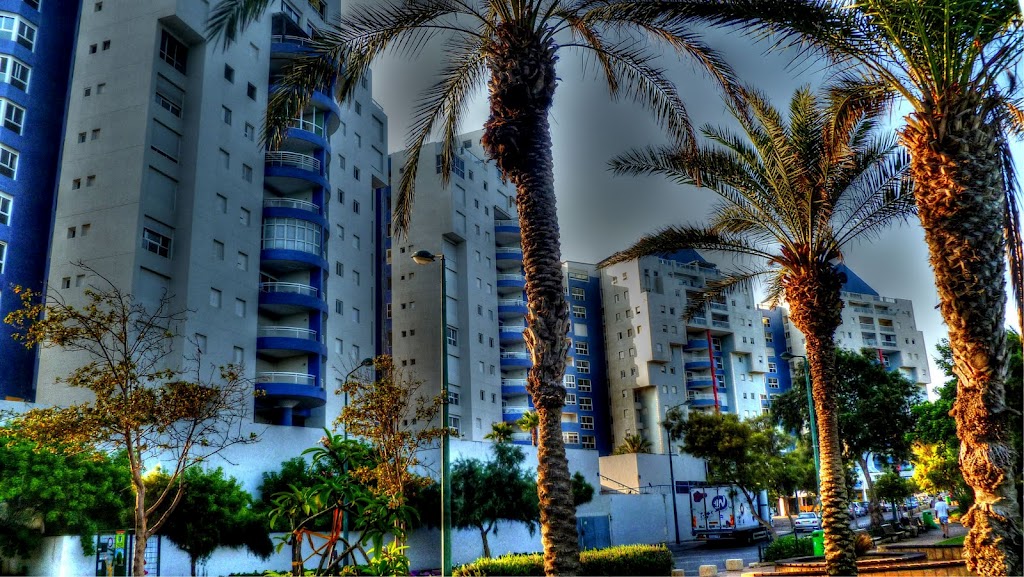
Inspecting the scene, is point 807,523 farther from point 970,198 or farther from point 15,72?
point 15,72

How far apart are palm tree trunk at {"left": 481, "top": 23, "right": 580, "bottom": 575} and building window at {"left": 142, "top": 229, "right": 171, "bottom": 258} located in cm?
2516

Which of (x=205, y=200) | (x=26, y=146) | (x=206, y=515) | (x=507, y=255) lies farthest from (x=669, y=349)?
(x=26, y=146)

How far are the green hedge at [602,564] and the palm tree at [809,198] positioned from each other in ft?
22.8

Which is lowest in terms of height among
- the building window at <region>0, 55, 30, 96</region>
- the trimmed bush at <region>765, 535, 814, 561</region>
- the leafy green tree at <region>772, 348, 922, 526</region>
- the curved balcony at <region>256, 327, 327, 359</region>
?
the trimmed bush at <region>765, 535, 814, 561</region>

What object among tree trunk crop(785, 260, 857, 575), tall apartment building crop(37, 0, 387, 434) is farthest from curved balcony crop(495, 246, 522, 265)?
tree trunk crop(785, 260, 857, 575)

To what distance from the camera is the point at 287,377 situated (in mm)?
40750

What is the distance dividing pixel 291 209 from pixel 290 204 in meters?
0.77

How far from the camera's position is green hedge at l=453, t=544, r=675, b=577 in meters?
21.3

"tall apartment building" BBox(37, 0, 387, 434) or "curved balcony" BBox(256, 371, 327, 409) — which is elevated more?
"tall apartment building" BBox(37, 0, 387, 434)

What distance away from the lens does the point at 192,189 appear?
37.2 m

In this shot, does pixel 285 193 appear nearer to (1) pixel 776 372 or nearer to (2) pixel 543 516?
(2) pixel 543 516

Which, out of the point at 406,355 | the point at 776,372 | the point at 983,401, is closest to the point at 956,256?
the point at 983,401

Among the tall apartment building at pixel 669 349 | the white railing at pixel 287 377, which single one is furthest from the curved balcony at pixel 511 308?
the white railing at pixel 287 377

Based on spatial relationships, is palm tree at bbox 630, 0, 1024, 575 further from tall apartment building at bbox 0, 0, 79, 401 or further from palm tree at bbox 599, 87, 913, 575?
tall apartment building at bbox 0, 0, 79, 401
